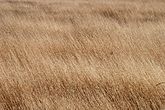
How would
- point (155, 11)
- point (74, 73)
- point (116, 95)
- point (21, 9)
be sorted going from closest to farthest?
point (116, 95), point (74, 73), point (21, 9), point (155, 11)

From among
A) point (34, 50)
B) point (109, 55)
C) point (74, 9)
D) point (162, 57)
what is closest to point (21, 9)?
point (74, 9)

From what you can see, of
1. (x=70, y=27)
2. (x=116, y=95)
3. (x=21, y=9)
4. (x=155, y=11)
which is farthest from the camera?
(x=155, y=11)

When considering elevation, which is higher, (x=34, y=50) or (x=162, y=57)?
(x=162, y=57)

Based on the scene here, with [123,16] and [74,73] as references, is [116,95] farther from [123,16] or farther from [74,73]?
[123,16]

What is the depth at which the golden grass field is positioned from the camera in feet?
26.0

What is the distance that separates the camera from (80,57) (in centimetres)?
958

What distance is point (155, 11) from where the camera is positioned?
45.6ft

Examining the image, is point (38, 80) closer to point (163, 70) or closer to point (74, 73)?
point (74, 73)

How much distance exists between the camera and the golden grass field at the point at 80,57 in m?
7.93

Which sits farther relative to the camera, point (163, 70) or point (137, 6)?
point (137, 6)

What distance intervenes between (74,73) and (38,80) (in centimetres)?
96

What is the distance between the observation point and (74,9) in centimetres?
1343

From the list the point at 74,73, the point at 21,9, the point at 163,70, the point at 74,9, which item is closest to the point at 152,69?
the point at 163,70

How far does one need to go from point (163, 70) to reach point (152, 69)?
1.10 feet
